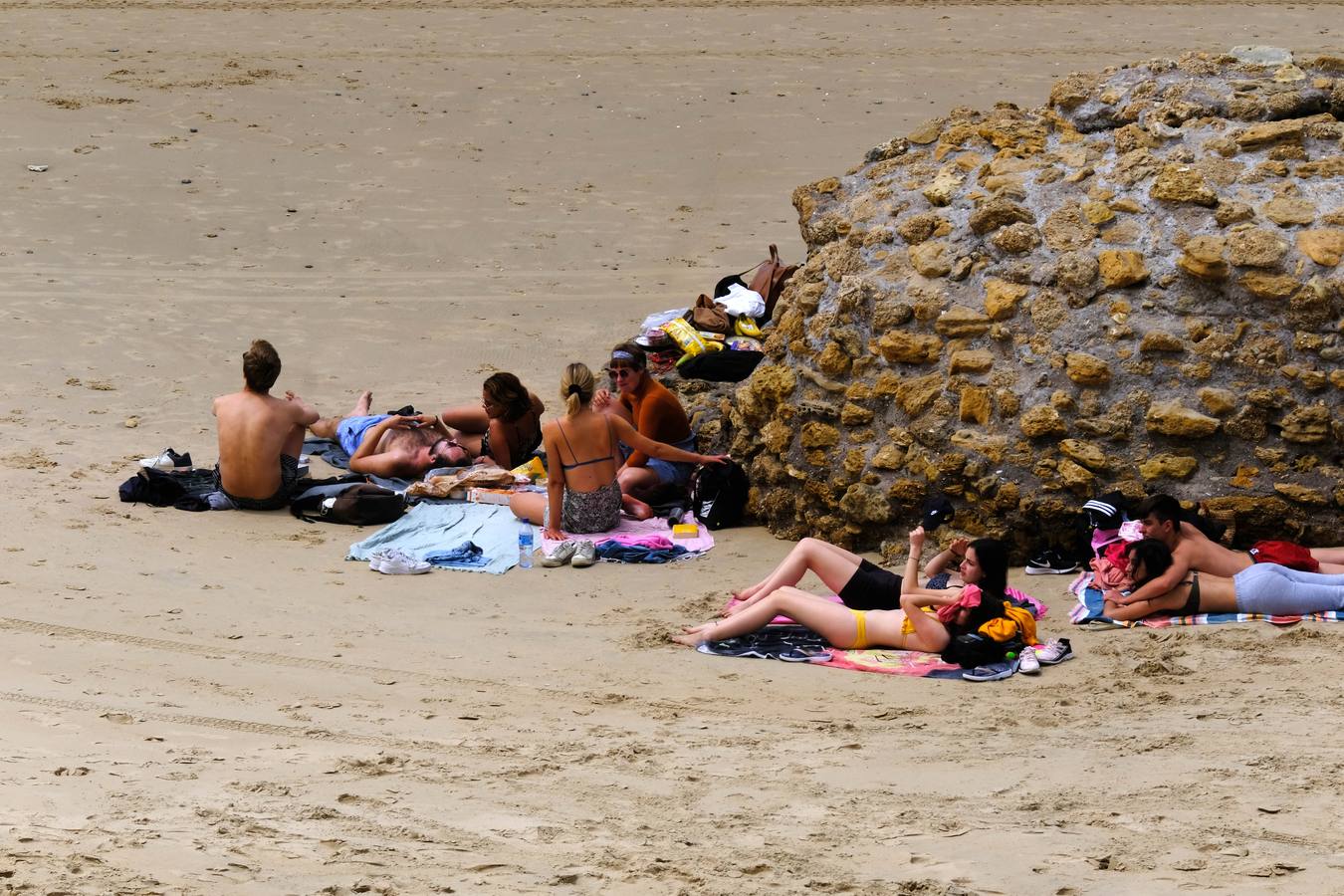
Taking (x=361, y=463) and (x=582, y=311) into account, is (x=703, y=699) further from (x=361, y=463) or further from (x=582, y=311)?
(x=582, y=311)

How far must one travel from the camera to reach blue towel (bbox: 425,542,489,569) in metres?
8.52

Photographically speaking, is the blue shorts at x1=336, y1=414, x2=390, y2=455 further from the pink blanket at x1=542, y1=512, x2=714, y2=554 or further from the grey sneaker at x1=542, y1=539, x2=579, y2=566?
the grey sneaker at x1=542, y1=539, x2=579, y2=566

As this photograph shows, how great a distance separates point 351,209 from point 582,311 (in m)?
3.51

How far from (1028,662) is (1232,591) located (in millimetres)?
1158

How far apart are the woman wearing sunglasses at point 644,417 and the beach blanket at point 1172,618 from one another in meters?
2.81

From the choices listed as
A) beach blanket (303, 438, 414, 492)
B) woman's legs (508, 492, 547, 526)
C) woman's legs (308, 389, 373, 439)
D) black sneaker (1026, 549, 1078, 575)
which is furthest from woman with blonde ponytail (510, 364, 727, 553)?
black sneaker (1026, 549, 1078, 575)

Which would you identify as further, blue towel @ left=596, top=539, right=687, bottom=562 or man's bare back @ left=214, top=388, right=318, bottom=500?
man's bare back @ left=214, top=388, right=318, bottom=500

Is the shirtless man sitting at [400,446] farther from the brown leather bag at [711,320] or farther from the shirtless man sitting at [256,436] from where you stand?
the brown leather bag at [711,320]

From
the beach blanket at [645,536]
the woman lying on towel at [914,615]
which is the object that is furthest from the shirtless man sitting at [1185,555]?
the beach blanket at [645,536]

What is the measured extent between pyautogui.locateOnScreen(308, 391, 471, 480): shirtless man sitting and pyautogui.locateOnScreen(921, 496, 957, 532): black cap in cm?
363

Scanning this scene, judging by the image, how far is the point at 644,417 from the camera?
378 inches

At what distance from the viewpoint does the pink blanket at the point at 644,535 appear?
8.80m

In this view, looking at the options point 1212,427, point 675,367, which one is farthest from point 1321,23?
point 1212,427

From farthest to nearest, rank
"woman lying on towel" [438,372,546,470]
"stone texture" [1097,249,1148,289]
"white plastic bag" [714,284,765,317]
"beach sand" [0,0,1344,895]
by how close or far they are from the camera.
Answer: "white plastic bag" [714,284,765,317] < "woman lying on towel" [438,372,546,470] < "stone texture" [1097,249,1148,289] < "beach sand" [0,0,1344,895]
